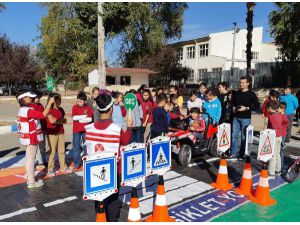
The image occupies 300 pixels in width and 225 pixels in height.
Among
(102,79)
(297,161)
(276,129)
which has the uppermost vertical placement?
(102,79)

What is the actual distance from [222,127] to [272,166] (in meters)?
1.44

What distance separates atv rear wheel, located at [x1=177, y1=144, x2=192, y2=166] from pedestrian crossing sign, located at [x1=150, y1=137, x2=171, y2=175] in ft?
8.47

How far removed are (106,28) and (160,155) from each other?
90.2ft

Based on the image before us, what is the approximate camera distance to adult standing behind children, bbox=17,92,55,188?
528cm

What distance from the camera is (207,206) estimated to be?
495 centimetres

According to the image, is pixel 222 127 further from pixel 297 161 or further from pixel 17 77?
pixel 17 77

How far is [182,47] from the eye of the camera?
155 ft

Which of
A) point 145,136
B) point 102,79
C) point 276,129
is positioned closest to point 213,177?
point 276,129

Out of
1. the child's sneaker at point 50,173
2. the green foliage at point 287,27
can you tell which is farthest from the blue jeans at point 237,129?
the green foliage at point 287,27

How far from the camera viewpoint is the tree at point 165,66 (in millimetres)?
38156

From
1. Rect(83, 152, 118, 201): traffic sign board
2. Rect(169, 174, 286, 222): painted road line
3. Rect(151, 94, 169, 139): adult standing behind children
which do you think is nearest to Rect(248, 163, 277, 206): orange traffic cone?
Rect(169, 174, 286, 222): painted road line

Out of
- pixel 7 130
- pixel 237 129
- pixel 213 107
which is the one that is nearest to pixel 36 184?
pixel 213 107

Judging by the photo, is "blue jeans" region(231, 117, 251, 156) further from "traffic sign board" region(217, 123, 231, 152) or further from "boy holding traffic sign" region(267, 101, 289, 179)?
"traffic sign board" region(217, 123, 231, 152)

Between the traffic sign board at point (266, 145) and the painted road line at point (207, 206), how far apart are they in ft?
2.65
